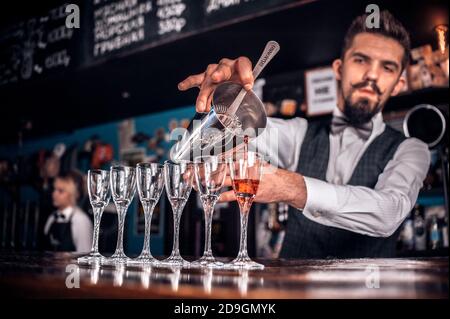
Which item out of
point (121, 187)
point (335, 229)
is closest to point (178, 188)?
point (121, 187)

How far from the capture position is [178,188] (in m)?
1.14

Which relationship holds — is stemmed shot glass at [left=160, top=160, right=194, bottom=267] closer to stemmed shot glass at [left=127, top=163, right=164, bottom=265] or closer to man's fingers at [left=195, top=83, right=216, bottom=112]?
stemmed shot glass at [left=127, top=163, right=164, bottom=265]

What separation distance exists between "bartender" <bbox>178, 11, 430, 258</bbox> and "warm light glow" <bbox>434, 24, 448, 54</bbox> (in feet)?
0.78

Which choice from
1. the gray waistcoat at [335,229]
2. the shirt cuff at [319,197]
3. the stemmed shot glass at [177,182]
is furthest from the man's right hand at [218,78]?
the gray waistcoat at [335,229]

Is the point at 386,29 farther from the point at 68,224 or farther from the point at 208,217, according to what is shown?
the point at 68,224

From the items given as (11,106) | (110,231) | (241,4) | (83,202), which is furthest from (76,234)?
(241,4)

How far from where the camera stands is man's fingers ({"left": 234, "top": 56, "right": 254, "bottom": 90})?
4.69 ft

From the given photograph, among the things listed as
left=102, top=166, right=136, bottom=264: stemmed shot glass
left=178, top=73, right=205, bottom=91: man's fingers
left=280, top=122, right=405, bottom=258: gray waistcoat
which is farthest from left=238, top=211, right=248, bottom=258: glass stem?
left=280, top=122, right=405, bottom=258: gray waistcoat

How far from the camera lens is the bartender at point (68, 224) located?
392 centimetres

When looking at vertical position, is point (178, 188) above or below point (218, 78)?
below

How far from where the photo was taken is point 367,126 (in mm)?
2207

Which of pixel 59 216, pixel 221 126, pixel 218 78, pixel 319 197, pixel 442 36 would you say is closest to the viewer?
pixel 221 126

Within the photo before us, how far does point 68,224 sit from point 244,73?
2951 mm
